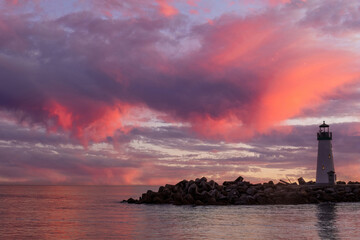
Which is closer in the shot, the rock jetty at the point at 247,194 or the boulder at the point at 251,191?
the rock jetty at the point at 247,194

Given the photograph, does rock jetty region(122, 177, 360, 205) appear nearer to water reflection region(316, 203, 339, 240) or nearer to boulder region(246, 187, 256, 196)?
boulder region(246, 187, 256, 196)

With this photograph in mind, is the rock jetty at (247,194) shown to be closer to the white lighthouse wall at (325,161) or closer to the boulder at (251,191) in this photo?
the boulder at (251,191)

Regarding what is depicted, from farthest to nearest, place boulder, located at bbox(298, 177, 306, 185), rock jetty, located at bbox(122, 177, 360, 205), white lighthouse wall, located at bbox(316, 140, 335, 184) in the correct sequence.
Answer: boulder, located at bbox(298, 177, 306, 185)
white lighthouse wall, located at bbox(316, 140, 335, 184)
rock jetty, located at bbox(122, 177, 360, 205)

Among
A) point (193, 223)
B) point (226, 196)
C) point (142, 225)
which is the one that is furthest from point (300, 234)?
point (226, 196)

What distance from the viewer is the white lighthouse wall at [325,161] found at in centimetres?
6116

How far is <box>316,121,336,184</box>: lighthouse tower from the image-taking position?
61000mm

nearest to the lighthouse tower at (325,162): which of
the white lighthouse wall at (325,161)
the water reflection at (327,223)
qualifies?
the white lighthouse wall at (325,161)

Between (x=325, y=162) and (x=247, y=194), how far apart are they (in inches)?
493

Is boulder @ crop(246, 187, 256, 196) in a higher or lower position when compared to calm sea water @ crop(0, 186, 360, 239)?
higher

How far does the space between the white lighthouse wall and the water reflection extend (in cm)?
913

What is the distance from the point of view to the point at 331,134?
62312mm

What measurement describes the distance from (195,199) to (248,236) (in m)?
27.9

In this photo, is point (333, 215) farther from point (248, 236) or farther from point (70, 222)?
point (70, 222)

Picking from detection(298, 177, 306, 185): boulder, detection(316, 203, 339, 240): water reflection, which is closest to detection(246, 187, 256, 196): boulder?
detection(316, 203, 339, 240): water reflection
